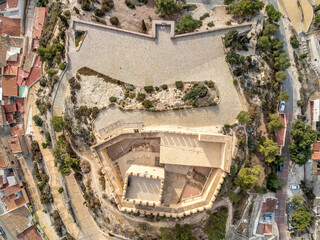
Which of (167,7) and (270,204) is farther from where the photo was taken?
(270,204)

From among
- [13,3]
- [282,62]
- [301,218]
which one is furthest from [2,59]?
[301,218]

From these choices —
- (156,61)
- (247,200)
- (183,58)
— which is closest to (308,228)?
(247,200)

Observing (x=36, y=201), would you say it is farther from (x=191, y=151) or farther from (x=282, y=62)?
(x=282, y=62)

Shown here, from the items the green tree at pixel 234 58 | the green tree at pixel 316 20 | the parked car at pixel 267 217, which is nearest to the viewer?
the green tree at pixel 234 58

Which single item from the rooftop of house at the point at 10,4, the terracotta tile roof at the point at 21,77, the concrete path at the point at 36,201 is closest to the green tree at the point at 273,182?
the concrete path at the point at 36,201

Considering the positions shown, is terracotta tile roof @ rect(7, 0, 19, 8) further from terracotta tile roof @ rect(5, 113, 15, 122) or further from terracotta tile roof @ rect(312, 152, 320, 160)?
terracotta tile roof @ rect(312, 152, 320, 160)

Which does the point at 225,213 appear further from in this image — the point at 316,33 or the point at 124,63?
the point at 316,33

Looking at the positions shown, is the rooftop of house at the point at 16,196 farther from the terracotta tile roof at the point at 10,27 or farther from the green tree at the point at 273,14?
the green tree at the point at 273,14
